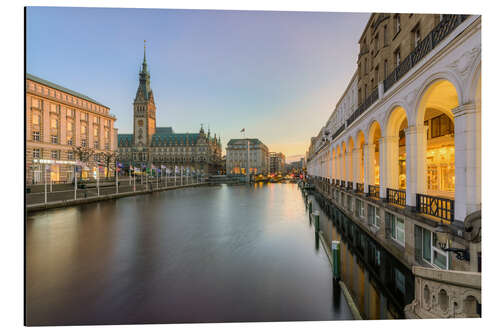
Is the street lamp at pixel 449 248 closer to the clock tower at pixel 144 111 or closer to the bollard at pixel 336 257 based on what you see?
the bollard at pixel 336 257

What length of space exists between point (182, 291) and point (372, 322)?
549cm

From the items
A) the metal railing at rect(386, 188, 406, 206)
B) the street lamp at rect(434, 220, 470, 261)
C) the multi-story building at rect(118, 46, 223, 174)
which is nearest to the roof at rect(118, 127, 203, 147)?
the multi-story building at rect(118, 46, 223, 174)

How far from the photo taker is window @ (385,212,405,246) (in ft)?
29.8

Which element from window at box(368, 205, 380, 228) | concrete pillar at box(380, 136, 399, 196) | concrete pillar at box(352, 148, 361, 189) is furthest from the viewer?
concrete pillar at box(352, 148, 361, 189)

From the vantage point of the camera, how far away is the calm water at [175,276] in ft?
19.0

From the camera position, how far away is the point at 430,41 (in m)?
7.13

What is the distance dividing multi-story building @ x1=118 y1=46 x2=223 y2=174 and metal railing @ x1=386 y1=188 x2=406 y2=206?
375 feet

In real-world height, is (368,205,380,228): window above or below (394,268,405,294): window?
above

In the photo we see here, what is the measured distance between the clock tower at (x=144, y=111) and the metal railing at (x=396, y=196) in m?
133

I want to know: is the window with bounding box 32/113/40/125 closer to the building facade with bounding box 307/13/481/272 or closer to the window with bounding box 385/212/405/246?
the building facade with bounding box 307/13/481/272

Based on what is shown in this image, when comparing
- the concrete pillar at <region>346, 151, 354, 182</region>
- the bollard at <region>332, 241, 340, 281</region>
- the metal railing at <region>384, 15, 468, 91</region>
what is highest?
the metal railing at <region>384, 15, 468, 91</region>

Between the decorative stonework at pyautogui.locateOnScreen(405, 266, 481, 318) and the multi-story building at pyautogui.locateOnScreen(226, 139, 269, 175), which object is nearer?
the decorative stonework at pyautogui.locateOnScreen(405, 266, 481, 318)

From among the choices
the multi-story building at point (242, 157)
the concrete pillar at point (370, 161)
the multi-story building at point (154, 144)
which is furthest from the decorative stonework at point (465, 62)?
the multi-story building at point (242, 157)

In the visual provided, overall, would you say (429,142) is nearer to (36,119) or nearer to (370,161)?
(370,161)
